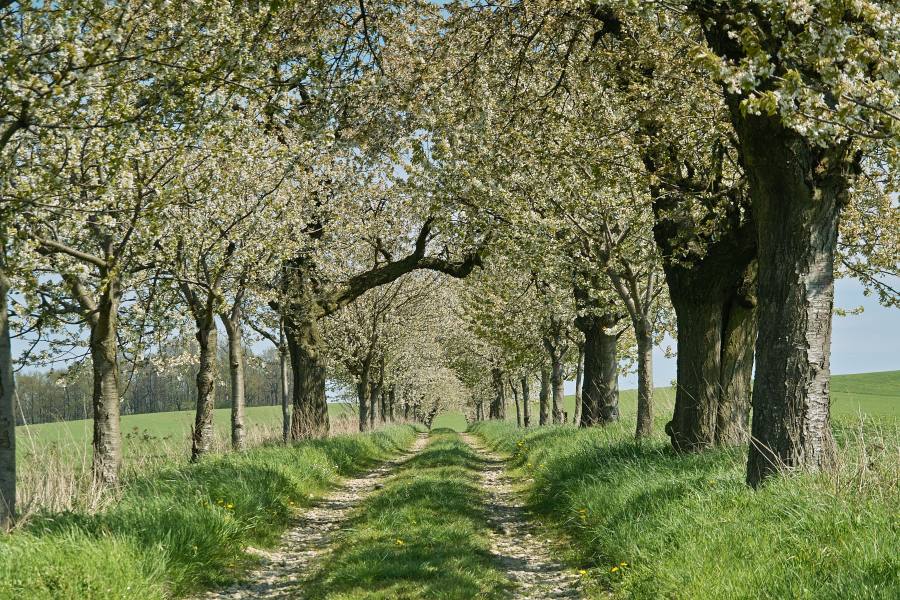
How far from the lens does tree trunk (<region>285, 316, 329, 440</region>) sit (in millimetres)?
20562

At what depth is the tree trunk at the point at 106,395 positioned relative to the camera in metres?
11.4

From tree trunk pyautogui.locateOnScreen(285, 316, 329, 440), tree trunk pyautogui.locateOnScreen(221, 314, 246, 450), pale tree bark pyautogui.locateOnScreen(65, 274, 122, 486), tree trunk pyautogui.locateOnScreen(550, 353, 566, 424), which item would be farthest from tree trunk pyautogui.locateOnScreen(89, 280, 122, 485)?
tree trunk pyautogui.locateOnScreen(550, 353, 566, 424)

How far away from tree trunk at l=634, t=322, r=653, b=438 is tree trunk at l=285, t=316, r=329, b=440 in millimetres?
9859

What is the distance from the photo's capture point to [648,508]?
7914 millimetres

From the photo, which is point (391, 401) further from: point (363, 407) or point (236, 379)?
point (236, 379)

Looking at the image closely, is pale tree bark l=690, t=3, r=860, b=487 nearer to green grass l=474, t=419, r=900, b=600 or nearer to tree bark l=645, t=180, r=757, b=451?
green grass l=474, t=419, r=900, b=600

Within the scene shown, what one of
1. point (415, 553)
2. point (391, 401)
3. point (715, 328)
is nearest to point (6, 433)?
point (415, 553)

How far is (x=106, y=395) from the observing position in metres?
11.8

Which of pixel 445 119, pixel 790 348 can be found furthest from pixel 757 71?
pixel 445 119

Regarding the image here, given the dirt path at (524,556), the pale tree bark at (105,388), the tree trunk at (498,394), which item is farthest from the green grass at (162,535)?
the tree trunk at (498,394)

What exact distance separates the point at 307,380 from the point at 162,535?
13.6 meters

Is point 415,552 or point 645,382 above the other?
point 645,382

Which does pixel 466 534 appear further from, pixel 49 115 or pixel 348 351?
pixel 348 351

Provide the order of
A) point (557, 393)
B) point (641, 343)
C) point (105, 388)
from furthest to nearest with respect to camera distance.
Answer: point (557, 393)
point (641, 343)
point (105, 388)
